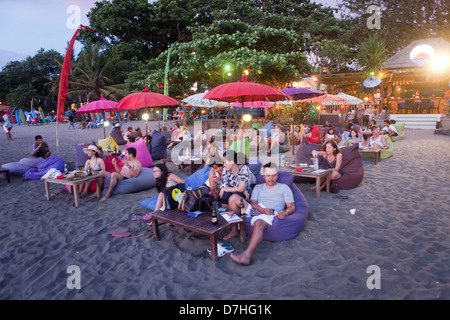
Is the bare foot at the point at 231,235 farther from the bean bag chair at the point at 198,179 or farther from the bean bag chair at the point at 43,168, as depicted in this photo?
the bean bag chair at the point at 43,168

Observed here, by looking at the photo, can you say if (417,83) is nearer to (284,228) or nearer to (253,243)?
(284,228)

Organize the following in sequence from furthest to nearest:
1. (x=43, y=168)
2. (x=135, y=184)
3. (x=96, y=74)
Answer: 1. (x=96, y=74)
2. (x=43, y=168)
3. (x=135, y=184)

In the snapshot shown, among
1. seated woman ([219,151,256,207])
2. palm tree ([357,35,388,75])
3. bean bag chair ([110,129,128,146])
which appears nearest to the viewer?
seated woman ([219,151,256,207])

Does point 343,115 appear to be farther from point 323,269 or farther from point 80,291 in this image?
point 80,291

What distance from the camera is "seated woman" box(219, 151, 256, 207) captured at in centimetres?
449

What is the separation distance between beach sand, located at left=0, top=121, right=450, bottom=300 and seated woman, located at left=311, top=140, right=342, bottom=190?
571mm

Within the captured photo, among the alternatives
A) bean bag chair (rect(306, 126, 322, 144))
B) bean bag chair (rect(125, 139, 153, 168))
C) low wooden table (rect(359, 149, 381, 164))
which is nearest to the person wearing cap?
bean bag chair (rect(125, 139, 153, 168))

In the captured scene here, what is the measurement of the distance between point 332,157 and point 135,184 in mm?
4622

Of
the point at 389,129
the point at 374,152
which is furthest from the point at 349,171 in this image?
the point at 389,129

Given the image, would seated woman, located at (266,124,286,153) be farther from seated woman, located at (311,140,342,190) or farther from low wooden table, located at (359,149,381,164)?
seated woman, located at (311,140,342,190)

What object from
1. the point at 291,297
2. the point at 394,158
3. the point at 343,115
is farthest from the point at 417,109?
the point at 291,297

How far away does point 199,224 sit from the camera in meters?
3.50

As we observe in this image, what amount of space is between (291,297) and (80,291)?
7.31 ft

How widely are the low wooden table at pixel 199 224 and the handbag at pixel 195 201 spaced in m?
0.09
